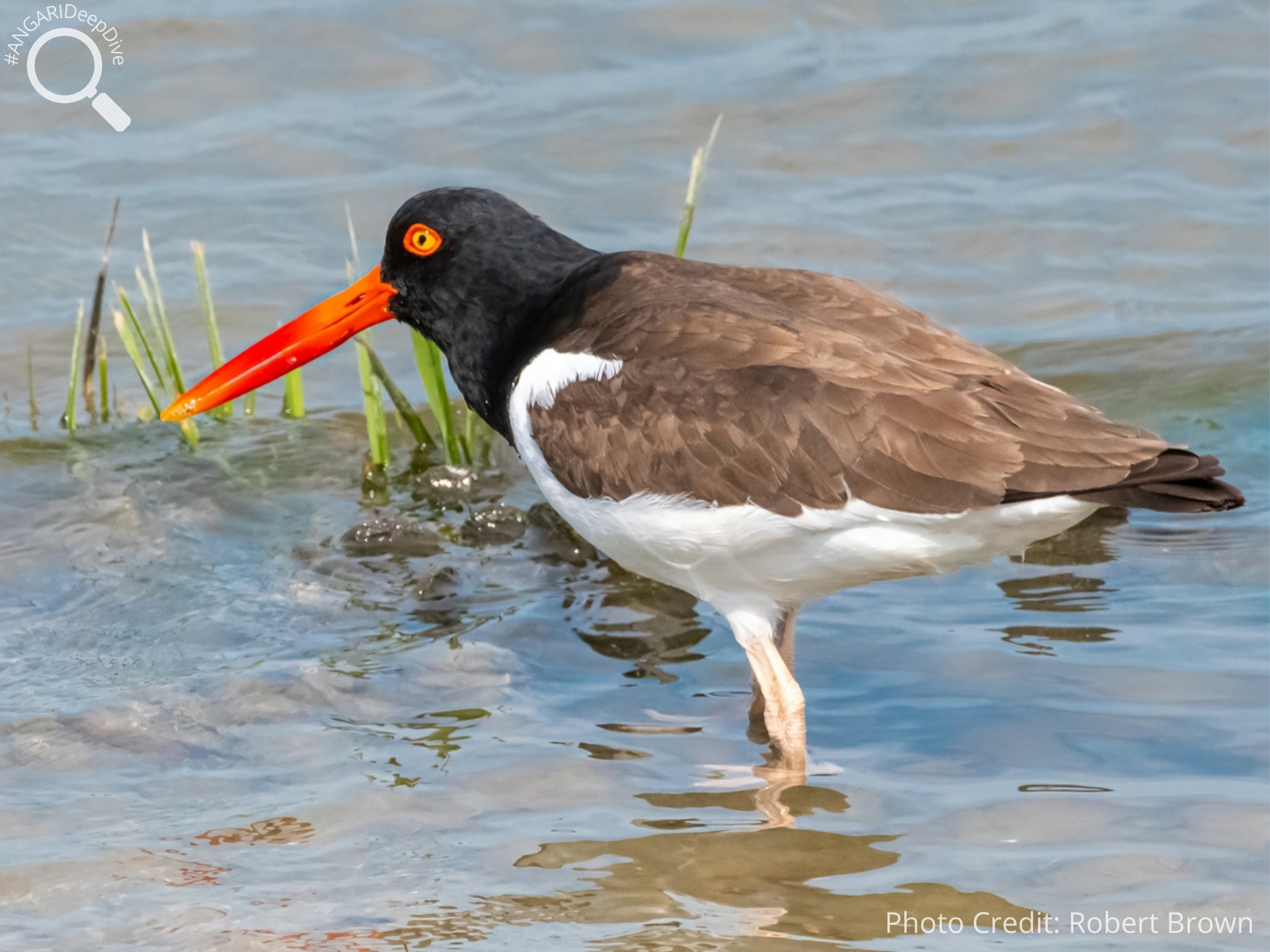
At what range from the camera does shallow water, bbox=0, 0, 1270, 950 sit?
3559 millimetres

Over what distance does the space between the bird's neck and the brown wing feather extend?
308 millimetres

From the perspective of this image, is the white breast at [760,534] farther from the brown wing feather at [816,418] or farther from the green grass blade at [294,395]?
the green grass blade at [294,395]

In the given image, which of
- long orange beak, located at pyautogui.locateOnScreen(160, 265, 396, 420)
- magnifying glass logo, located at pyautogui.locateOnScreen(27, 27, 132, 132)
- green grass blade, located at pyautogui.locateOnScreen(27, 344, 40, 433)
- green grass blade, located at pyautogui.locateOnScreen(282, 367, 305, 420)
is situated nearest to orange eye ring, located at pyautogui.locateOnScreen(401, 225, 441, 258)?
long orange beak, located at pyautogui.locateOnScreen(160, 265, 396, 420)

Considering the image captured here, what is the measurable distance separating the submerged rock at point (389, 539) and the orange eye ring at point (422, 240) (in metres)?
1.29

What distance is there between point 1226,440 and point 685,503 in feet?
12.3

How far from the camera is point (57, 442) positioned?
21.1ft

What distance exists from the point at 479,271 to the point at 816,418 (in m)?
1.39

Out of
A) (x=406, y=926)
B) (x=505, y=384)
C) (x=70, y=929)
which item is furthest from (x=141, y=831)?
(x=505, y=384)

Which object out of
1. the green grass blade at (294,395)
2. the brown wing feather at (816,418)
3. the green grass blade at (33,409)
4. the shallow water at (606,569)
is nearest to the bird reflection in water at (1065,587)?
the shallow water at (606,569)

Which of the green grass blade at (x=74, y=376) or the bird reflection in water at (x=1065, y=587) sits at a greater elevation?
the green grass blade at (x=74, y=376)

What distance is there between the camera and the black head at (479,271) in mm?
4727

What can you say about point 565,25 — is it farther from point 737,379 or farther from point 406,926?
point 406,926

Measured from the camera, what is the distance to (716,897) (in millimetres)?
3467

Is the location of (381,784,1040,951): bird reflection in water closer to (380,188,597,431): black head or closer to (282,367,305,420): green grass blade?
(380,188,597,431): black head
